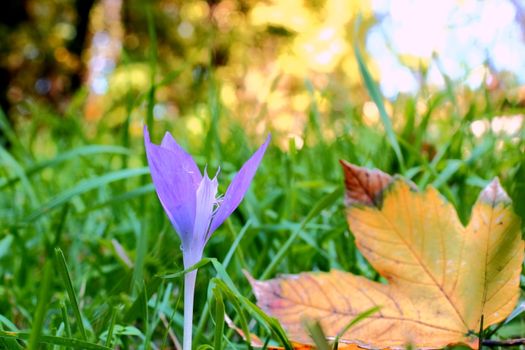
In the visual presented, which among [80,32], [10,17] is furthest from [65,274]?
[80,32]

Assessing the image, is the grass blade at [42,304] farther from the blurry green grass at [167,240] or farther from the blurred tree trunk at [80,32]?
the blurred tree trunk at [80,32]

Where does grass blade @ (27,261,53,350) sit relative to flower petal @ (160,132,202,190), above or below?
below

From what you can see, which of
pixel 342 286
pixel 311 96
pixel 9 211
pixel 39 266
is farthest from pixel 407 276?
pixel 9 211

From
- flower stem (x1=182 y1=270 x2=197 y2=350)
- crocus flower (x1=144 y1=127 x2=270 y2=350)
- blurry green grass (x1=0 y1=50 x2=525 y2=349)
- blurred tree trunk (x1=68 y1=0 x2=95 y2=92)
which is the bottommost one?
blurry green grass (x1=0 y1=50 x2=525 y2=349)

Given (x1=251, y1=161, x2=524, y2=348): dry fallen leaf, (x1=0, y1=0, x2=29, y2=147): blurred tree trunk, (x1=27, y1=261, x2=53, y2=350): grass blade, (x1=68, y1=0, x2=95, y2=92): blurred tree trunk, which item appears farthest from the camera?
(x1=68, y1=0, x2=95, y2=92): blurred tree trunk

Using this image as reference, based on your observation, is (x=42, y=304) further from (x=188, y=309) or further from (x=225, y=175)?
(x=225, y=175)

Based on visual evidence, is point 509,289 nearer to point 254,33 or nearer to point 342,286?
point 342,286

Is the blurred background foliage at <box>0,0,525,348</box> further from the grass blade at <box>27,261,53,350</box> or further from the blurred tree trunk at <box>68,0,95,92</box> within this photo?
the blurred tree trunk at <box>68,0,95,92</box>

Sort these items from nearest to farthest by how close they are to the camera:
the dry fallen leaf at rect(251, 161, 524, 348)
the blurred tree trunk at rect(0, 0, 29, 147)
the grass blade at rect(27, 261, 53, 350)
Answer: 1. the grass blade at rect(27, 261, 53, 350)
2. the dry fallen leaf at rect(251, 161, 524, 348)
3. the blurred tree trunk at rect(0, 0, 29, 147)

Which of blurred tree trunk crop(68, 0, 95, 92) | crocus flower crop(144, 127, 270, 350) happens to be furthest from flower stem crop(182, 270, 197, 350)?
blurred tree trunk crop(68, 0, 95, 92)
